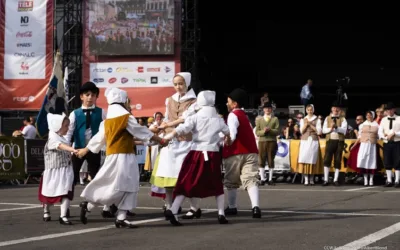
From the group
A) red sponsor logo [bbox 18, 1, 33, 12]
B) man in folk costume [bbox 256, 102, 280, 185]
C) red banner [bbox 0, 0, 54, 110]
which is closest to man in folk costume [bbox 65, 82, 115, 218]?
man in folk costume [bbox 256, 102, 280, 185]

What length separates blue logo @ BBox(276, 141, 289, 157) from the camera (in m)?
22.0

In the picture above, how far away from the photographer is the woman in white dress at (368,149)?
2028 centimetres

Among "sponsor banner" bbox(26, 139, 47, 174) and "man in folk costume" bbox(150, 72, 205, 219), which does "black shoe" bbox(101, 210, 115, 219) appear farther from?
"sponsor banner" bbox(26, 139, 47, 174)

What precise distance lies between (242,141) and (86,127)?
2.21 meters

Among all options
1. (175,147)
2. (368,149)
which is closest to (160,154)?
(175,147)

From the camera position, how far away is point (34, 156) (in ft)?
72.9

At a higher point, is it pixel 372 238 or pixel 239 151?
pixel 239 151

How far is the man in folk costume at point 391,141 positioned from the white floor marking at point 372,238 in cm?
993

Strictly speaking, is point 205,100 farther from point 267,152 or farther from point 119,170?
point 267,152

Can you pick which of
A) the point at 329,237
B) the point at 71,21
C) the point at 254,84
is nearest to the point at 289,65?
the point at 254,84

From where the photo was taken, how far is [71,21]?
28.7 m

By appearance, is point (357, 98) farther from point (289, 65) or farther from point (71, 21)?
point (71, 21)

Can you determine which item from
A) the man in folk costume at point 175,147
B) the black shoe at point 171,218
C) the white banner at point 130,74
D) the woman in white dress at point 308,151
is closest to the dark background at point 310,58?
the white banner at point 130,74

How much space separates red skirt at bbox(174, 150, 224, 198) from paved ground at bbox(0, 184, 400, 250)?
413 millimetres
